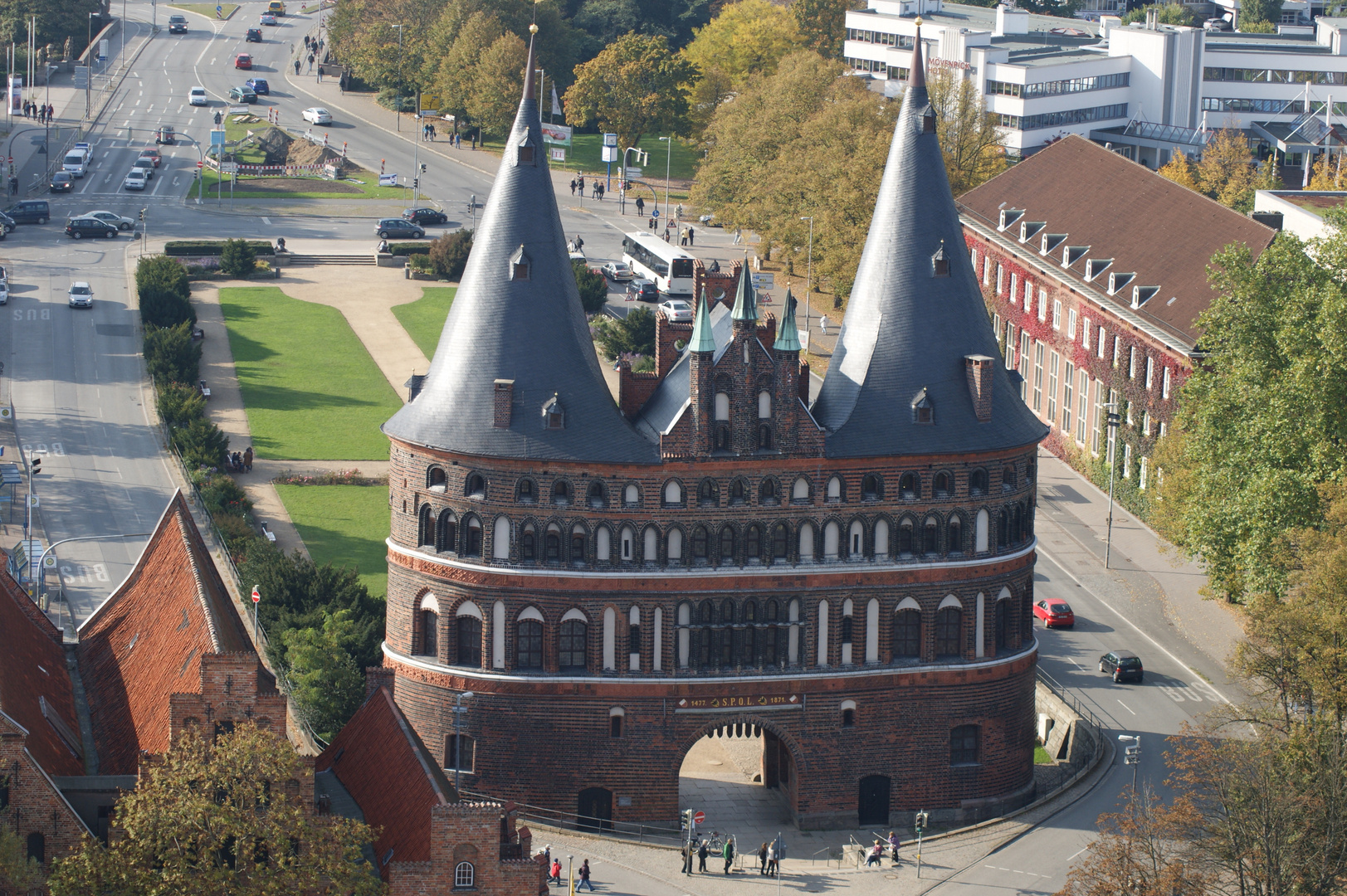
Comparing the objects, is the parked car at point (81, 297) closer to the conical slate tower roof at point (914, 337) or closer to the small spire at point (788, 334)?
the conical slate tower roof at point (914, 337)

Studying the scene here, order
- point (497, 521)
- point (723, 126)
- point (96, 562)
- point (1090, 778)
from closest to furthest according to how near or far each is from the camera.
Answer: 1. point (497, 521)
2. point (1090, 778)
3. point (96, 562)
4. point (723, 126)

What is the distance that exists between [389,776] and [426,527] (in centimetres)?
1858

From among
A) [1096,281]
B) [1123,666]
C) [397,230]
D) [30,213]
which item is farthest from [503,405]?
[30,213]

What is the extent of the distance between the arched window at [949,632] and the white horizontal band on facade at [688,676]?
0.63 m

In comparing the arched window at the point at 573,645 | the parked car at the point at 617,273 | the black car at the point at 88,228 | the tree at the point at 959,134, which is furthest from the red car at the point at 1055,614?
the black car at the point at 88,228

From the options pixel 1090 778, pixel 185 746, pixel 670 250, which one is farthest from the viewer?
pixel 670 250

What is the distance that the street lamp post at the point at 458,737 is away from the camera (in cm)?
8412

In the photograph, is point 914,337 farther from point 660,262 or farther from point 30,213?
point 30,213

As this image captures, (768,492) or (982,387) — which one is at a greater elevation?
(982,387)

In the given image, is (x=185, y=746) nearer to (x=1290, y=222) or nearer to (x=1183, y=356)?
(x=1183, y=356)

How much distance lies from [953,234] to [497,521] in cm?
2119

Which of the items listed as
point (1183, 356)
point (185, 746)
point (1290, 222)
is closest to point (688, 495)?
point (185, 746)

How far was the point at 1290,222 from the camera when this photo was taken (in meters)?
138

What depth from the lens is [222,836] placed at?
60812mm
